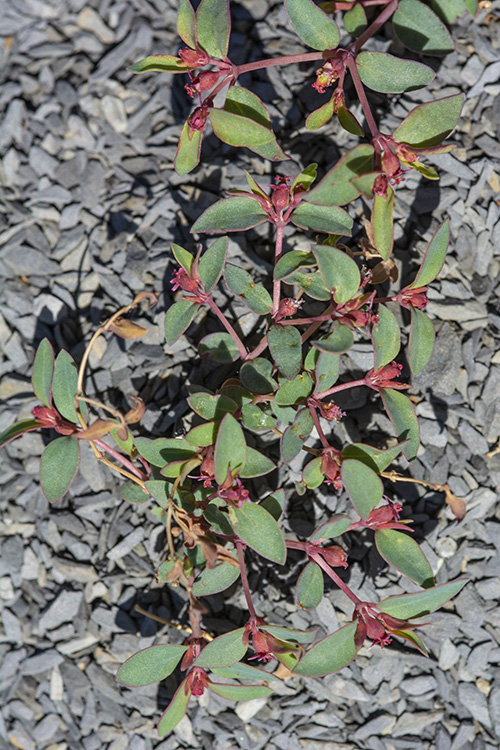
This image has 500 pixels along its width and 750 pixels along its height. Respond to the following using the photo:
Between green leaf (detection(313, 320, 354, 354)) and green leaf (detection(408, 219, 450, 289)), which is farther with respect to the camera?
green leaf (detection(408, 219, 450, 289))

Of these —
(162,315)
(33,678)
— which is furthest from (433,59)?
(33,678)

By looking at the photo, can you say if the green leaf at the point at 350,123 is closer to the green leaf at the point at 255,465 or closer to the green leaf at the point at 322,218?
the green leaf at the point at 322,218

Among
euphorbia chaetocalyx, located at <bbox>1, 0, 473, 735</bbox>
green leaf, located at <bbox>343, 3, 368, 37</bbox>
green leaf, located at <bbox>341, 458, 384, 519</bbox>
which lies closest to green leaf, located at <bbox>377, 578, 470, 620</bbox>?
euphorbia chaetocalyx, located at <bbox>1, 0, 473, 735</bbox>

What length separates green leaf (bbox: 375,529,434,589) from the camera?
5.20 ft

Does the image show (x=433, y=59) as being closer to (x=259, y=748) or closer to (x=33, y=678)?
(x=259, y=748)

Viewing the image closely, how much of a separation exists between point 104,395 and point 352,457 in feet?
3.03

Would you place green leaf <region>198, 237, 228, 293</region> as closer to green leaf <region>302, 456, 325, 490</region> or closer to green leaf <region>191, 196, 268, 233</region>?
green leaf <region>191, 196, 268, 233</region>

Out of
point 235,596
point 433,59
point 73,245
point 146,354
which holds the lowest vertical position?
point 235,596

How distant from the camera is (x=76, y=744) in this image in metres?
2.12

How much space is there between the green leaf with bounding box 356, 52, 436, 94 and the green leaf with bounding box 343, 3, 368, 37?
227 mm

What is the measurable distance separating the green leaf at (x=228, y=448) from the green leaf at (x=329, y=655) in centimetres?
47

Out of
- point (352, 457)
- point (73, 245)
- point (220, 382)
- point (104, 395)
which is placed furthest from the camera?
point (73, 245)

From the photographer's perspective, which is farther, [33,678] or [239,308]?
[33,678]

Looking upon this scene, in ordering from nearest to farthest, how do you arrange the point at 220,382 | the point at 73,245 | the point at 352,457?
the point at 352,457 < the point at 220,382 < the point at 73,245
